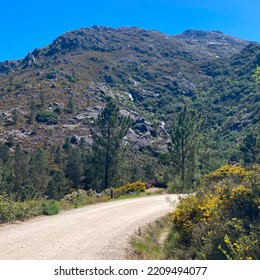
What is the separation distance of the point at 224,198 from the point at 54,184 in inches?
1662

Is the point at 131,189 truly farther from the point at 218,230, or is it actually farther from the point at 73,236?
the point at 218,230

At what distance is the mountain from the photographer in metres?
101

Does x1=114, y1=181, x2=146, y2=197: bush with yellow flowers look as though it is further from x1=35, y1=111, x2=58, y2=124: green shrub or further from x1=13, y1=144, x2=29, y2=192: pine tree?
x1=35, y1=111, x2=58, y2=124: green shrub

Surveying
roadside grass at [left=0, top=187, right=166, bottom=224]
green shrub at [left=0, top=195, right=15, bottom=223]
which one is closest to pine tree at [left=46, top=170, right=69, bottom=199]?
roadside grass at [left=0, top=187, right=166, bottom=224]

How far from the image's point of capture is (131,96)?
15250 cm

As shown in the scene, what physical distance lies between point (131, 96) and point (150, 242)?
145 meters

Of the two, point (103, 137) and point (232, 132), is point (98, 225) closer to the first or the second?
point (103, 137)

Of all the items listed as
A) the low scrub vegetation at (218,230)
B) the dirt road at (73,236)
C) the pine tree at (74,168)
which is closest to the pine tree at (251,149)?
the pine tree at (74,168)

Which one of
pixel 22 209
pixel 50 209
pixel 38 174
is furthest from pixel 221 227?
pixel 38 174

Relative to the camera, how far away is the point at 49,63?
176 metres

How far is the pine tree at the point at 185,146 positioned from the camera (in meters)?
36.0

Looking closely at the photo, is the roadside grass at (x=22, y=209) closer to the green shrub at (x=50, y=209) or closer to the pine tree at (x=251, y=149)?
the green shrub at (x=50, y=209)

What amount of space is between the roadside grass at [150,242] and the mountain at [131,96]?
7956 cm

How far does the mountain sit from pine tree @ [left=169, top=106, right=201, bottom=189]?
186 feet
